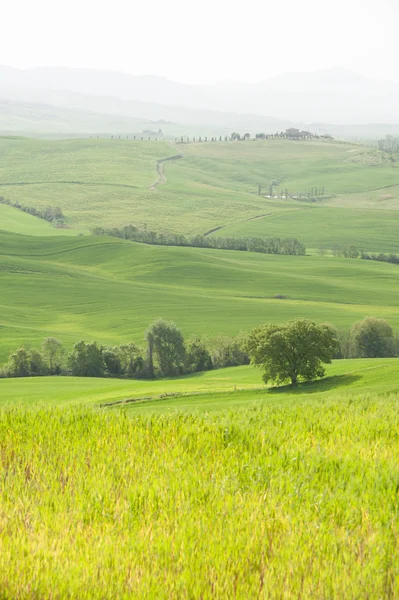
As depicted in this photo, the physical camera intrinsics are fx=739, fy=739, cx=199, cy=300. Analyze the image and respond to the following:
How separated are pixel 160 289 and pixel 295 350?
89789 millimetres

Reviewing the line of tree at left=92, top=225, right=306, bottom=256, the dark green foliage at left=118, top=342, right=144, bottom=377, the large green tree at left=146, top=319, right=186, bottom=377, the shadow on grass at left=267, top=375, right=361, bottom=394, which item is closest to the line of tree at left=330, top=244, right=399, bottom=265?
the line of tree at left=92, top=225, right=306, bottom=256

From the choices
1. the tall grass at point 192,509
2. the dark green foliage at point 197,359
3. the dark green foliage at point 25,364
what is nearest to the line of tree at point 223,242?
the dark green foliage at point 197,359

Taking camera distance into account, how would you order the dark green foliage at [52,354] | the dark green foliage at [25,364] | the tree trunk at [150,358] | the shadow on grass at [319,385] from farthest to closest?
1. the dark green foliage at [52,354]
2. the tree trunk at [150,358]
3. the dark green foliage at [25,364]
4. the shadow on grass at [319,385]

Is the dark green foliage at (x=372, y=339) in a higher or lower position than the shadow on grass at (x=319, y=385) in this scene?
lower

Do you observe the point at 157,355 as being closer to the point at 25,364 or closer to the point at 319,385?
the point at 25,364

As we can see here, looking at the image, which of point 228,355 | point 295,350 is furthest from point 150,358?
point 295,350

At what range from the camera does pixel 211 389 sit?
59344mm

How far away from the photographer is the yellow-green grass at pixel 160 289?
116 meters

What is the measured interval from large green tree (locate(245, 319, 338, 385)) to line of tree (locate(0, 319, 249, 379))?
1256 inches

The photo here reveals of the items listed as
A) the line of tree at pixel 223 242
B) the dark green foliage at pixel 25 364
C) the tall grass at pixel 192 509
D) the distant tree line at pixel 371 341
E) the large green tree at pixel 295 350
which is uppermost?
the tall grass at pixel 192 509

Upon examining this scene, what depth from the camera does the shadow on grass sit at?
162 ft

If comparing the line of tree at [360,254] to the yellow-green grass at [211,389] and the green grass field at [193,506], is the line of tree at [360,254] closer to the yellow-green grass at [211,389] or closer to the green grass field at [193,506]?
the yellow-green grass at [211,389]

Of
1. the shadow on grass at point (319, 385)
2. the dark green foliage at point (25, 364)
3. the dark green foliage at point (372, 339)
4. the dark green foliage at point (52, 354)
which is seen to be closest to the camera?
the shadow on grass at point (319, 385)

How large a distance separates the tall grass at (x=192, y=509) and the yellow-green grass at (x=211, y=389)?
26568 mm
